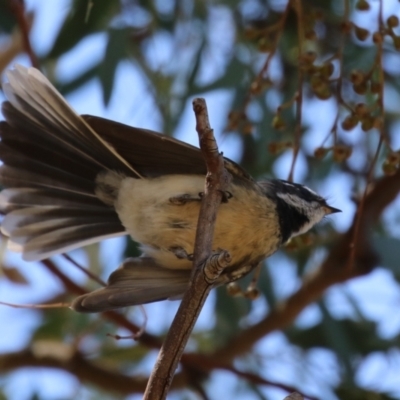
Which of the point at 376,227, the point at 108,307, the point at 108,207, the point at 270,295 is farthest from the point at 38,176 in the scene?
the point at 376,227

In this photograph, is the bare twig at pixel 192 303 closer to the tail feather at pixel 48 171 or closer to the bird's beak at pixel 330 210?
the tail feather at pixel 48 171

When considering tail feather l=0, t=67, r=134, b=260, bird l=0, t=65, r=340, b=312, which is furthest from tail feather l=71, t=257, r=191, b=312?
tail feather l=0, t=67, r=134, b=260

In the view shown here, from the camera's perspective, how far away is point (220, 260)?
1.62 meters

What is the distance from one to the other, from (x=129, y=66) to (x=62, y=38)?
656 millimetres

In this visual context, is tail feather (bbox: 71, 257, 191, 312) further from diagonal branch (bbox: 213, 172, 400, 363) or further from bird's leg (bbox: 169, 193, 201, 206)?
diagonal branch (bbox: 213, 172, 400, 363)

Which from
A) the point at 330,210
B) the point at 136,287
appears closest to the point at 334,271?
the point at 330,210

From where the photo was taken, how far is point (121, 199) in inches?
97.7

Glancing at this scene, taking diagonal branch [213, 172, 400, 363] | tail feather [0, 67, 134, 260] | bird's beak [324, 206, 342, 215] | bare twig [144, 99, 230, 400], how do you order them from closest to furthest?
bare twig [144, 99, 230, 400]
tail feather [0, 67, 134, 260]
bird's beak [324, 206, 342, 215]
diagonal branch [213, 172, 400, 363]

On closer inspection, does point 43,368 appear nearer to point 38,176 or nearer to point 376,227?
point 38,176

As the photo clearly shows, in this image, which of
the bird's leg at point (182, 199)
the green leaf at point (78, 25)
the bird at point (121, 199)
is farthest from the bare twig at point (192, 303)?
the green leaf at point (78, 25)

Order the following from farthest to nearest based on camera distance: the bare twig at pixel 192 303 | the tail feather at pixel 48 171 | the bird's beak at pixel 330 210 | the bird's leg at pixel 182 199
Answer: the bird's beak at pixel 330 210 → the tail feather at pixel 48 171 → the bird's leg at pixel 182 199 → the bare twig at pixel 192 303

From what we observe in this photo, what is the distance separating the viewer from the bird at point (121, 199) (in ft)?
7.60

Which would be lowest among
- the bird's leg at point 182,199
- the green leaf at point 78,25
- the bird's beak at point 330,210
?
the bird's leg at point 182,199

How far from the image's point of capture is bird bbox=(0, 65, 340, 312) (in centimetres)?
232
